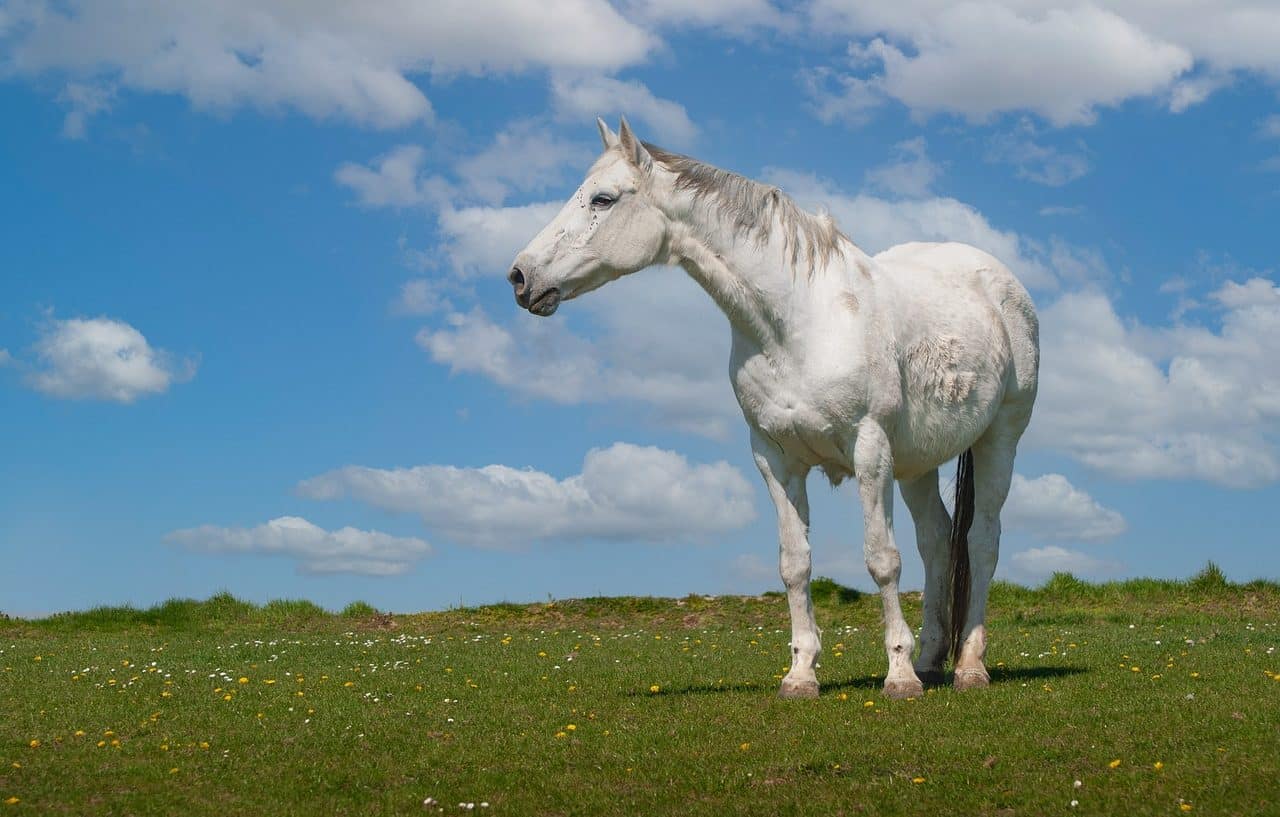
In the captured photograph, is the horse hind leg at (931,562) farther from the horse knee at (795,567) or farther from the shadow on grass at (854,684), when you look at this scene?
the horse knee at (795,567)

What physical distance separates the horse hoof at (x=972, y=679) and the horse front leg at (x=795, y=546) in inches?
55.8

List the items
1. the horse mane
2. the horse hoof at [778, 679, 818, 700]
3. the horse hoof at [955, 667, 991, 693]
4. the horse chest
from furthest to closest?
the horse hoof at [955, 667, 991, 693], the horse hoof at [778, 679, 818, 700], the horse mane, the horse chest

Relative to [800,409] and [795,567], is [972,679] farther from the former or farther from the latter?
[800,409]

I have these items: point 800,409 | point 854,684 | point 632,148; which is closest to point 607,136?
point 632,148

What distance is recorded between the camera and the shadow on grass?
10547 millimetres

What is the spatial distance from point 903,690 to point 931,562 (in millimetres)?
1795

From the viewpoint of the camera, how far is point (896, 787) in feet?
23.1

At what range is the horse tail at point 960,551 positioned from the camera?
1084cm

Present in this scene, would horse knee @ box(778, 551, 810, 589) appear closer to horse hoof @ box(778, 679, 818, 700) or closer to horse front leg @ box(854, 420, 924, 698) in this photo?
horse front leg @ box(854, 420, 924, 698)

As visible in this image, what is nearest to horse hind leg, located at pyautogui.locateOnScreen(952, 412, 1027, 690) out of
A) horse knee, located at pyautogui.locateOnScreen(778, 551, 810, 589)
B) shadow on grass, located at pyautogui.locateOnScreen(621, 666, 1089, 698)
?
shadow on grass, located at pyautogui.locateOnScreen(621, 666, 1089, 698)

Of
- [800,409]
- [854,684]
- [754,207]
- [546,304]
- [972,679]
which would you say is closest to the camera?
[800,409]

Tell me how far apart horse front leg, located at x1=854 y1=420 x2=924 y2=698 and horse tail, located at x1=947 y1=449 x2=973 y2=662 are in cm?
128

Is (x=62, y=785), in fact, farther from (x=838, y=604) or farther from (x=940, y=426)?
(x=838, y=604)

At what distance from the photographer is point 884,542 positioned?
31.0ft
